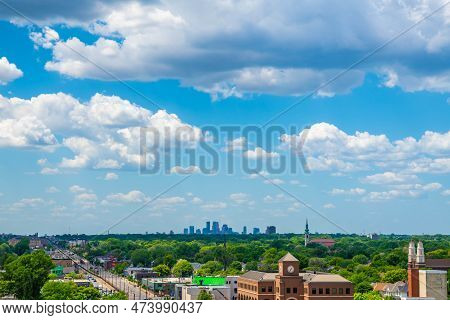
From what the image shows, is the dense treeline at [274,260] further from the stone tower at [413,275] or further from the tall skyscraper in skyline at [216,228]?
the tall skyscraper in skyline at [216,228]

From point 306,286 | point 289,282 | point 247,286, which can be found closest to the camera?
point 306,286

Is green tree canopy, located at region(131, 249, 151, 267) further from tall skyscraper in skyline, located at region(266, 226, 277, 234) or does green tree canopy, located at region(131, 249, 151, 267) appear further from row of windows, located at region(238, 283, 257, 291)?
tall skyscraper in skyline, located at region(266, 226, 277, 234)

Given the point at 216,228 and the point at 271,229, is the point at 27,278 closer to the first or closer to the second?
the point at 216,228

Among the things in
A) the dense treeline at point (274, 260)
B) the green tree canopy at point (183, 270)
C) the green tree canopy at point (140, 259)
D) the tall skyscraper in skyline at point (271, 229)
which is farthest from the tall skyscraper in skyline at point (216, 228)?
the green tree canopy at point (183, 270)

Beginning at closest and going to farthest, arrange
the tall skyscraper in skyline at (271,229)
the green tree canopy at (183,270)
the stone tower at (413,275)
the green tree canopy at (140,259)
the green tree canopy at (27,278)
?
1. the stone tower at (413,275)
2. the green tree canopy at (27,278)
3. the green tree canopy at (183,270)
4. the green tree canopy at (140,259)
5. the tall skyscraper in skyline at (271,229)

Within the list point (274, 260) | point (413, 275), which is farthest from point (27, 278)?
point (274, 260)

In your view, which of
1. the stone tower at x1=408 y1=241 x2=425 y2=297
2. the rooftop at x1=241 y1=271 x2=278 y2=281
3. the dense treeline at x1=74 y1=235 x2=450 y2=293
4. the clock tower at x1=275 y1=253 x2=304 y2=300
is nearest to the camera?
the clock tower at x1=275 y1=253 x2=304 y2=300

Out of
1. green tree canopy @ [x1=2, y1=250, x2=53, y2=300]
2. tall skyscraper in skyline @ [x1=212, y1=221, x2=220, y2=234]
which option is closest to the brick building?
green tree canopy @ [x1=2, y1=250, x2=53, y2=300]

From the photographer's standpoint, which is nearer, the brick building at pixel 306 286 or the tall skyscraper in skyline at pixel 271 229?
the brick building at pixel 306 286

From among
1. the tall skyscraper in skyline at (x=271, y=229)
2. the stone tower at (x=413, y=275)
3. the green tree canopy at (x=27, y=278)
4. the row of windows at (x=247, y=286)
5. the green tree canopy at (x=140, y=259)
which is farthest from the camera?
the tall skyscraper in skyline at (x=271, y=229)

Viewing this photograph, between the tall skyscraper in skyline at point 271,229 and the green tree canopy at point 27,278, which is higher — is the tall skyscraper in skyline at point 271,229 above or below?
above
